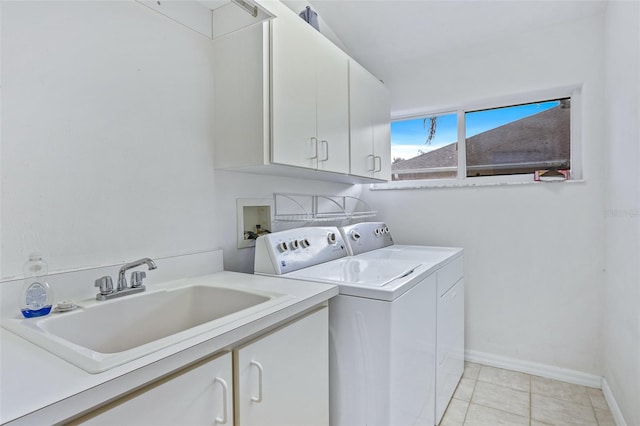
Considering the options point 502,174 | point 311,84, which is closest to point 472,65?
point 502,174

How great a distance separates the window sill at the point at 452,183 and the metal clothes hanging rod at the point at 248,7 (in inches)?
70.5

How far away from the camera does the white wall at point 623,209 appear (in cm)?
156

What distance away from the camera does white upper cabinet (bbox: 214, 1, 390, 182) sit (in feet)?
4.90

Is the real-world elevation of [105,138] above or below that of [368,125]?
below

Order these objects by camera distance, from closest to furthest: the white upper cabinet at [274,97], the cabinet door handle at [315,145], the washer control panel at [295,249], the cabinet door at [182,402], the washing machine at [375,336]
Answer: the cabinet door at [182,402] → the washing machine at [375,336] → the white upper cabinet at [274,97] → the washer control panel at [295,249] → the cabinet door handle at [315,145]

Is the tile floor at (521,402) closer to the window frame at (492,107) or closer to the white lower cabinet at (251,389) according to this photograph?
the white lower cabinet at (251,389)

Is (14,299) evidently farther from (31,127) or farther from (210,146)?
(210,146)

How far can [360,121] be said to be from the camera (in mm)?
2234

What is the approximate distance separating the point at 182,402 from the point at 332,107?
1.60m

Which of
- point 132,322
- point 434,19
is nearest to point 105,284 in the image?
point 132,322

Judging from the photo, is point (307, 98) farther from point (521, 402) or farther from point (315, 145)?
point (521, 402)

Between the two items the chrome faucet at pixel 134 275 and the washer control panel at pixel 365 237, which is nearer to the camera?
the chrome faucet at pixel 134 275

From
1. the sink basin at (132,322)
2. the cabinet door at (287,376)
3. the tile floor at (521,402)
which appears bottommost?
the tile floor at (521,402)

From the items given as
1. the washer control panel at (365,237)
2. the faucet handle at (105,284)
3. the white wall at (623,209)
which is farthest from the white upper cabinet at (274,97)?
the white wall at (623,209)
